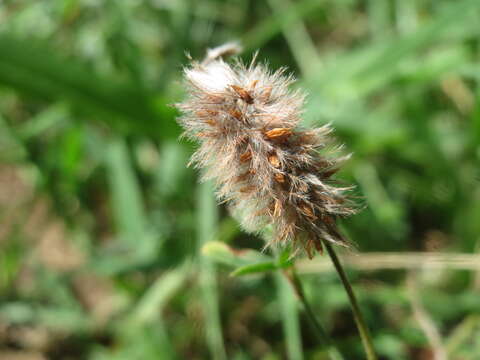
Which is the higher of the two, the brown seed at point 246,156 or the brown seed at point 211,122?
the brown seed at point 211,122

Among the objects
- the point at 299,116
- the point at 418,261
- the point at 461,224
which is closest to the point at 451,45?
the point at 461,224

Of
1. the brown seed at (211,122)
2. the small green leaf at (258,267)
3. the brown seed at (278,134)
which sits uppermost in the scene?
the brown seed at (211,122)

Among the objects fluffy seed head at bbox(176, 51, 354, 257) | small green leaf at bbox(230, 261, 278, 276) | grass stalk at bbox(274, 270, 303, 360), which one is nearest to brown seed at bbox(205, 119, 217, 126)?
fluffy seed head at bbox(176, 51, 354, 257)

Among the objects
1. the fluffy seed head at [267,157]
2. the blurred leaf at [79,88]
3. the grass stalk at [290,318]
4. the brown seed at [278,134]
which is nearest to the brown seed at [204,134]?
the fluffy seed head at [267,157]

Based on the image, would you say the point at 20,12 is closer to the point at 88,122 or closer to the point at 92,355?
the point at 88,122

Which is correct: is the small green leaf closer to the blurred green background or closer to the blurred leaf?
the blurred green background

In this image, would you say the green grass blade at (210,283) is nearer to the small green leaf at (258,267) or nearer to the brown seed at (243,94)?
the small green leaf at (258,267)
